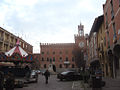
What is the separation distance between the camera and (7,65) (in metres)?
20.5

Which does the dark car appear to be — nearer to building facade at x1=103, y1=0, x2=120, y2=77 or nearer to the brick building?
building facade at x1=103, y1=0, x2=120, y2=77

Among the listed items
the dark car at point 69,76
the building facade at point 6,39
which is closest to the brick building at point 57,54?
the building facade at point 6,39

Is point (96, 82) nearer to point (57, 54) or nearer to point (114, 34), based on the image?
point (114, 34)

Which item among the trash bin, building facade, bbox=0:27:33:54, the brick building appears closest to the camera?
the trash bin

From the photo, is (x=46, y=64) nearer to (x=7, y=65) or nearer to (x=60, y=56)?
(x=60, y=56)

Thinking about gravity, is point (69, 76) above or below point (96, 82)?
below

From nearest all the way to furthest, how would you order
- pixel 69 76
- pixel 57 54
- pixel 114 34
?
pixel 114 34 → pixel 69 76 → pixel 57 54

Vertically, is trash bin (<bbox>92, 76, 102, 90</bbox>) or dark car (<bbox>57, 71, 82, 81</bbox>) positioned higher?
trash bin (<bbox>92, 76, 102, 90</bbox>)

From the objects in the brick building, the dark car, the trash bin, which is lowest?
the dark car

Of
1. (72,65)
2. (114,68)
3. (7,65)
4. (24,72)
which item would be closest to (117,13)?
(114,68)

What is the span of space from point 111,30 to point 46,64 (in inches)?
2124

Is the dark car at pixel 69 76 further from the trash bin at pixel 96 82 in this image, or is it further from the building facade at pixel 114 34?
the trash bin at pixel 96 82

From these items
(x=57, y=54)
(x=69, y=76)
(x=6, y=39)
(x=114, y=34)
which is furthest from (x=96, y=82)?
(x=57, y=54)

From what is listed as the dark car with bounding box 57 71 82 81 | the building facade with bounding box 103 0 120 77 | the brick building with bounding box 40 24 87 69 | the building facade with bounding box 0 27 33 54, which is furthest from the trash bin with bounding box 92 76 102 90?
the brick building with bounding box 40 24 87 69
